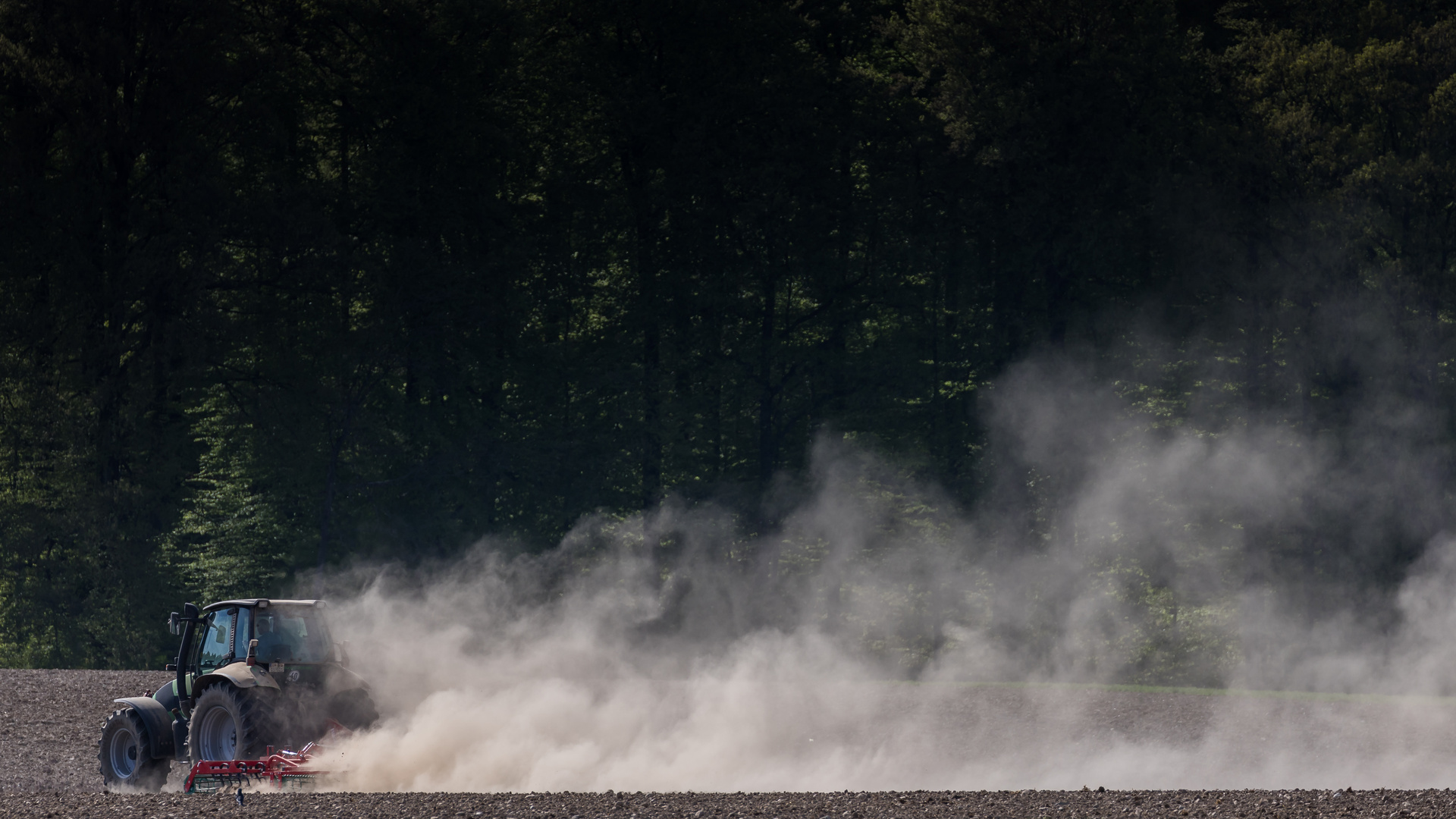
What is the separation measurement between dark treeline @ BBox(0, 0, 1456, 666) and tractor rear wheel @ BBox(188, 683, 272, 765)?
17.5 meters

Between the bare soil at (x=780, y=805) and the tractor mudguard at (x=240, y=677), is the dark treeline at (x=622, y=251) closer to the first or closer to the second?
the tractor mudguard at (x=240, y=677)

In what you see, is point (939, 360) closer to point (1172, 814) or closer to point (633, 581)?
point (633, 581)

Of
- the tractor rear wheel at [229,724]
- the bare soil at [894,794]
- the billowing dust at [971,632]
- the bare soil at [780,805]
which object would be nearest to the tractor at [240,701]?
the tractor rear wheel at [229,724]

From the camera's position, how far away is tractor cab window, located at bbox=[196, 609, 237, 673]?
14164mm

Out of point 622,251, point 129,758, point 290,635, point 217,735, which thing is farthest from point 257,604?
point 622,251

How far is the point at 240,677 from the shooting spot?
44.0 ft

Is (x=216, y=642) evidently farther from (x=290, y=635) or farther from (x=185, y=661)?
(x=290, y=635)

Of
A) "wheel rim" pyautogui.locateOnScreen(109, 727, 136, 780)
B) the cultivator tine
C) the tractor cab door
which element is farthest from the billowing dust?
"wheel rim" pyautogui.locateOnScreen(109, 727, 136, 780)

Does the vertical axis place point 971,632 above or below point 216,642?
above

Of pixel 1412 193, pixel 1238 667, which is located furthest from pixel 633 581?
pixel 1412 193

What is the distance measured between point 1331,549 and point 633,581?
48.5ft

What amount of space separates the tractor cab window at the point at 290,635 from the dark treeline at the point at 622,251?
17.0m

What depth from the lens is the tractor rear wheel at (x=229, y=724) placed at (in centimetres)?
1308

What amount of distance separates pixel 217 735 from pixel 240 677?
2.30 ft
